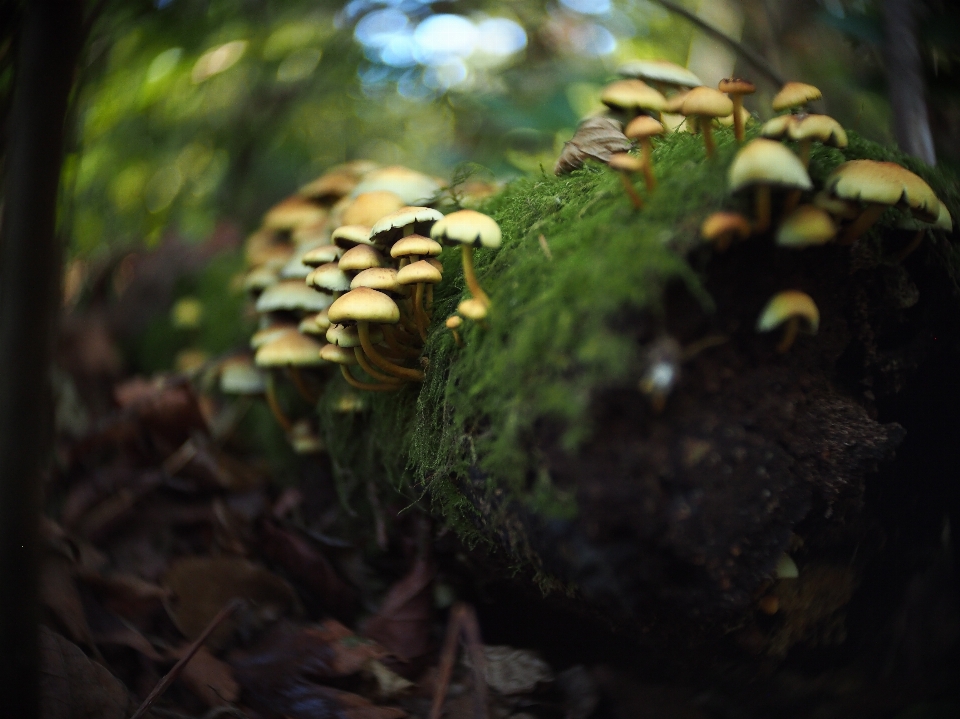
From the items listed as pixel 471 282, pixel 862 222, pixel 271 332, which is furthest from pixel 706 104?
pixel 271 332

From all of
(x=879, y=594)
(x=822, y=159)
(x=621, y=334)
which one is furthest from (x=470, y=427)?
→ (x=879, y=594)

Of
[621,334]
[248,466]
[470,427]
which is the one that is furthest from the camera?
[248,466]

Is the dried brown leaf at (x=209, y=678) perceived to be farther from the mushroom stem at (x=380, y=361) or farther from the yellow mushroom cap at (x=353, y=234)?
the yellow mushroom cap at (x=353, y=234)

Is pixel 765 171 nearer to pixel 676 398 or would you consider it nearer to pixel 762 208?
pixel 762 208

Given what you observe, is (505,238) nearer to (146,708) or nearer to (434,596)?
(434,596)

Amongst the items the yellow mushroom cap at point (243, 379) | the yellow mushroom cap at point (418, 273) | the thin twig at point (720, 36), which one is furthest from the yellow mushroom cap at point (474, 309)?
the thin twig at point (720, 36)

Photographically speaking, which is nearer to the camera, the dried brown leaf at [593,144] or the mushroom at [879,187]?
the mushroom at [879,187]

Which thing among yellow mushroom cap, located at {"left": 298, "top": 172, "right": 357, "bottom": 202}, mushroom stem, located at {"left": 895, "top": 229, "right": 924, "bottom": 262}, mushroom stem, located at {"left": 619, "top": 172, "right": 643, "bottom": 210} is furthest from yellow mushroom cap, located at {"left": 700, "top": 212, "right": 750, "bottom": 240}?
yellow mushroom cap, located at {"left": 298, "top": 172, "right": 357, "bottom": 202}
